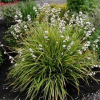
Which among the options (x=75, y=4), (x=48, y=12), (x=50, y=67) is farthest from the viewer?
(x=75, y=4)

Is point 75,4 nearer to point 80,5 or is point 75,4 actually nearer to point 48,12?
point 80,5

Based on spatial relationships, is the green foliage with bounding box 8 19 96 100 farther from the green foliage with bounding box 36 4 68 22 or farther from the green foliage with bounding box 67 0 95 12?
the green foliage with bounding box 67 0 95 12

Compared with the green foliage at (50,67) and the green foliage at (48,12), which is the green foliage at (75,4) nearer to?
the green foliage at (48,12)

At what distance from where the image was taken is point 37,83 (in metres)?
3.70

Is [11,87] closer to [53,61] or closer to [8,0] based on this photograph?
[53,61]

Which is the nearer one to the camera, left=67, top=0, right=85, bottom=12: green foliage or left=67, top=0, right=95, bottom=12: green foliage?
left=67, top=0, right=95, bottom=12: green foliage

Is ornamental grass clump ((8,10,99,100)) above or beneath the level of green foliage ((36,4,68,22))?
beneath

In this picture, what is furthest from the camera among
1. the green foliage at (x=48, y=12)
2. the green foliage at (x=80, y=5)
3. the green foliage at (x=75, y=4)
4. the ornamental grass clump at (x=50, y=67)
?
the green foliage at (x=75, y=4)

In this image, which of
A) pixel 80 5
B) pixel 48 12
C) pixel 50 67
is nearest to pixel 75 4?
pixel 80 5

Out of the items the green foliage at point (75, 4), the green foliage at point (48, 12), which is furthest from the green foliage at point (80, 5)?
the green foliage at point (48, 12)

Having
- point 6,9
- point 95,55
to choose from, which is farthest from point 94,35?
point 6,9

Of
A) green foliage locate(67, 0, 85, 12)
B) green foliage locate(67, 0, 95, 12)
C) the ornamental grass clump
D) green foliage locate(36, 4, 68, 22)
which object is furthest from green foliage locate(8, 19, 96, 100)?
green foliage locate(67, 0, 85, 12)

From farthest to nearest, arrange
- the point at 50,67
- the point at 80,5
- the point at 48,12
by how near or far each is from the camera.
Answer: the point at 80,5, the point at 48,12, the point at 50,67

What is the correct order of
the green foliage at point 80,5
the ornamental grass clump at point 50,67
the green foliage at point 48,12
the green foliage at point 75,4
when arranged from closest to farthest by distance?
1. the ornamental grass clump at point 50,67
2. the green foliage at point 48,12
3. the green foliage at point 80,5
4. the green foliage at point 75,4
